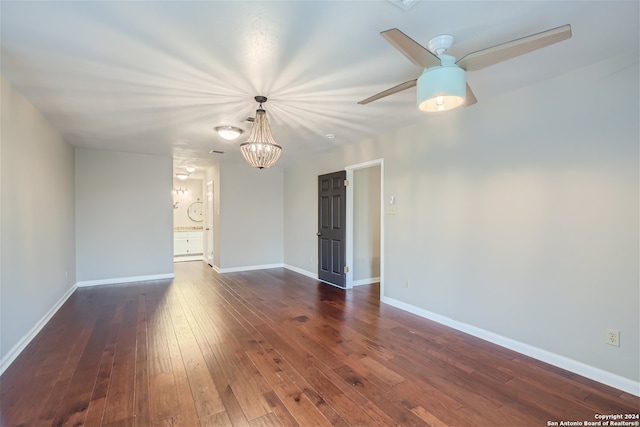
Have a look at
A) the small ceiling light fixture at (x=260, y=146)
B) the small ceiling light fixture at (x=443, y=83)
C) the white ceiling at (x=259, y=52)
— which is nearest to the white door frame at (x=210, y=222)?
the white ceiling at (x=259, y=52)

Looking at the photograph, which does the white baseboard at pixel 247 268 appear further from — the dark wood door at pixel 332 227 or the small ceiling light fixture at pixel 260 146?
the small ceiling light fixture at pixel 260 146

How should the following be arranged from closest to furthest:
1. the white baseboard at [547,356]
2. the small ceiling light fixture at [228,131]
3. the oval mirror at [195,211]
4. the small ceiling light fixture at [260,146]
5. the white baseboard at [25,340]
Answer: the white baseboard at [547,356]
the white baseboard at [25,340]
the small ceiling light fixture at [260,146]
the small ceiling light fixture at [228,131]
the oval mirror at [195,211]

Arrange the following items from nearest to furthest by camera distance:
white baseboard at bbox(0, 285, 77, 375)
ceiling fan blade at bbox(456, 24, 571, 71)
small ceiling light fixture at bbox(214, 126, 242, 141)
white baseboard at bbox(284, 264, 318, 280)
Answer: ceiling fan blade at bbox(456, 24, 571, 71), white baseboard at bbox(0, 285, 77, 375), small ceiling light fixture at bbox(214, 126, 242, 141), white baseboard at bbox(284, 264, 318, 280)

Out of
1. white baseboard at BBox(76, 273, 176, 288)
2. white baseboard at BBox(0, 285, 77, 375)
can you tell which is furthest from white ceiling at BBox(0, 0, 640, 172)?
white baseboard at BBox(76, 273, 176, 288)

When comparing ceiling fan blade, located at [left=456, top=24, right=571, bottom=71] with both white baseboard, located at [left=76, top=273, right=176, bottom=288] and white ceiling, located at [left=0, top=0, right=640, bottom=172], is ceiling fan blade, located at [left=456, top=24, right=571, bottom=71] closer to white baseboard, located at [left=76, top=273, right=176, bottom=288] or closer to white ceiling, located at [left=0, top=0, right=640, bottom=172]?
white ceiling, located at [left=0, top=0, right=640, bottom=172]

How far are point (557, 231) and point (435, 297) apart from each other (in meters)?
Result: 1.53

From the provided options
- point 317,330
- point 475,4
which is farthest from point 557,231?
point 317,330

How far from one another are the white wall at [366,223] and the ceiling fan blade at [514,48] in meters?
3.52

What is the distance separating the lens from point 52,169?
13.1 feet

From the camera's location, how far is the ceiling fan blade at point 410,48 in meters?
1.57

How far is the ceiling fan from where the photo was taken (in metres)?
1.66

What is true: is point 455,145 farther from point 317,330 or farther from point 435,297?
point 317,330

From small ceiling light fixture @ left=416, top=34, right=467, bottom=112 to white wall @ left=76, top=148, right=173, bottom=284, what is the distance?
5559mm

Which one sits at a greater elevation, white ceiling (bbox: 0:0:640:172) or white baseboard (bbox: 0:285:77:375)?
white ceiling (bbox: 0:0:640:172)
